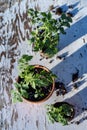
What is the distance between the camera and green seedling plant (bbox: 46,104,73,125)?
2146 millimetres

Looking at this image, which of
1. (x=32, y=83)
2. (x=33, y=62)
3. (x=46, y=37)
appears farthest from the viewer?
(x=33, y=62)

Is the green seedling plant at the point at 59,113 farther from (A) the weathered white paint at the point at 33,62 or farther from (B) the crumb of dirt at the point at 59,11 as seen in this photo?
(B) the crumb of dirt at the point at 59,11

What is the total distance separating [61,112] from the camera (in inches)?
85.6

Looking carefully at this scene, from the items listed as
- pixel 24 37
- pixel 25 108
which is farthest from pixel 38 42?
pixel 25 108

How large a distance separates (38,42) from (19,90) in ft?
1.04

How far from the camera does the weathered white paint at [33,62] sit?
2.29 metres

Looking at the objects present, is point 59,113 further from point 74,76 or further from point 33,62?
point 33,62

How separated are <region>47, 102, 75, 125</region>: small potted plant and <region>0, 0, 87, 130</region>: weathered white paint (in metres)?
0.04

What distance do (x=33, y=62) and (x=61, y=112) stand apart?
15.6 inches

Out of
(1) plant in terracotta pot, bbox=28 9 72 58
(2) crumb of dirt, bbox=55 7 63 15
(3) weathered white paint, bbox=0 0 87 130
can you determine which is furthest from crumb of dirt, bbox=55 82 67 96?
(2) crumb of dirt, bbox=55 7 63 15

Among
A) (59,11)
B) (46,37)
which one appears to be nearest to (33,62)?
(46,37)

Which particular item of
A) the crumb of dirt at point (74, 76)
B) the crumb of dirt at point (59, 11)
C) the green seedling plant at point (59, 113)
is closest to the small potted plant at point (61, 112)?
the green seedling plant at point (59, 113)

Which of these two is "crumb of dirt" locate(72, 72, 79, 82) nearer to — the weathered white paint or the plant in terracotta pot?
the weathered white paint

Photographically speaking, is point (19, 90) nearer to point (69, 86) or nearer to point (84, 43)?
point (69, 86)
